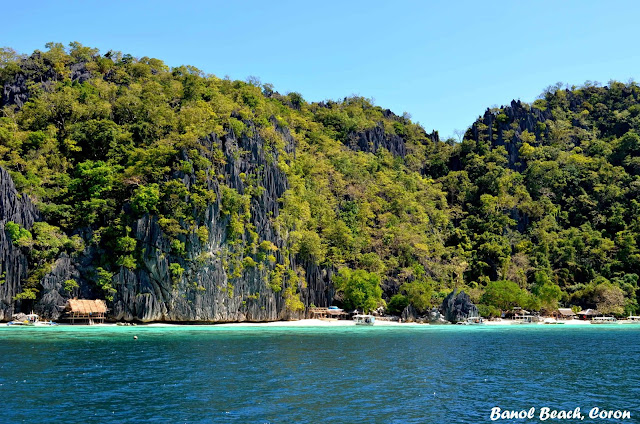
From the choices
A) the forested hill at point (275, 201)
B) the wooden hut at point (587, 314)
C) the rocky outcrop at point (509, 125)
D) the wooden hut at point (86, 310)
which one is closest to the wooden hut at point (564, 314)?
the wooden hut at point (587, 314)

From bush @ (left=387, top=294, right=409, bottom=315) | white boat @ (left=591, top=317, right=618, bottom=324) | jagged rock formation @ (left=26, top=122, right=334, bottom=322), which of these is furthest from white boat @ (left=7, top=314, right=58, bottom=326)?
white boat @ (left=591, top=317, right=618, bottom=324)

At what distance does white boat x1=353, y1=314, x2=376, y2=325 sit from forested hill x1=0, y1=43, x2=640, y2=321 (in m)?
3.20

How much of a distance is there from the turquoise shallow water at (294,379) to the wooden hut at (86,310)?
1013cm

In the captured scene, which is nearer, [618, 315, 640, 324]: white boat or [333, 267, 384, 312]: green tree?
[333, 267, 384, 312]: green tree

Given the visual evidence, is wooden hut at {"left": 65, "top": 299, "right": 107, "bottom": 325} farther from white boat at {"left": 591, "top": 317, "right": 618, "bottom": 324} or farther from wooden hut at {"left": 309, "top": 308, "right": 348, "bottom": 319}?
white boat at {"left": 591, "top": 317, "right": 618, "bottom": 324}

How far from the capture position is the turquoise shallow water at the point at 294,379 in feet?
69.4

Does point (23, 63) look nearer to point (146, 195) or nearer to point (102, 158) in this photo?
point (102, 158)

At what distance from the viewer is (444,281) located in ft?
287

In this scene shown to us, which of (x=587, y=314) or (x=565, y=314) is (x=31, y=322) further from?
(x=587, y=314)

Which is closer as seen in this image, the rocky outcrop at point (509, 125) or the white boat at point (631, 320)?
the white boat at point (631, 320)

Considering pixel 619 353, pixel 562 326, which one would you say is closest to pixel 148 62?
pixel 562 326

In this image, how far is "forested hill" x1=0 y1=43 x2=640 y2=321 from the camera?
6053 centimetres

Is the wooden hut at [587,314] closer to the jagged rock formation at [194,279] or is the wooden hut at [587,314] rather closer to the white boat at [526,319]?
the white boat at [526,319]

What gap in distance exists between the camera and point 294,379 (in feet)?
91.8
